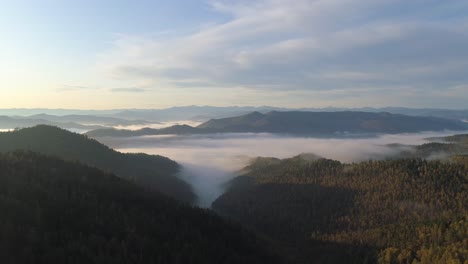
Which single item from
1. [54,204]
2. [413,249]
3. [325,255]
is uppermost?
[54,204]

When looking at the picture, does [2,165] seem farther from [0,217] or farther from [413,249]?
[413,249]

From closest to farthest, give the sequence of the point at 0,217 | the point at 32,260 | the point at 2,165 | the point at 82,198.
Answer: the point at 32,260 → the point at 0,217 → the point at 82,198 → the point at 2,165

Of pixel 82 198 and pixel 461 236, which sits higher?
pixel 82 198

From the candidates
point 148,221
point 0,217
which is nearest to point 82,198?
point 148,221

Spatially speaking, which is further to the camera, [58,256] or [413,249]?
[413,249]

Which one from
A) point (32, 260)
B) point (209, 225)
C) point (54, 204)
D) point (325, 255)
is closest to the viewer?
point (32, 260)

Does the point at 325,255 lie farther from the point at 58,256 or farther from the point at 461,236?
the point at 58,256
